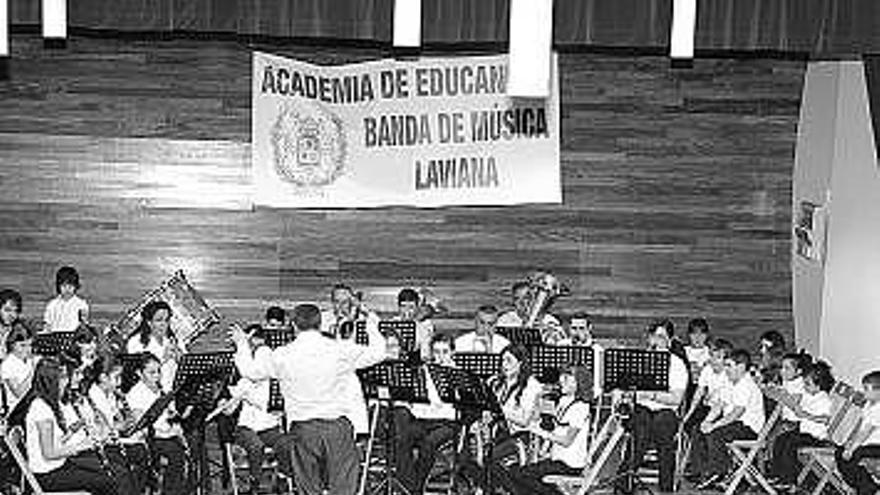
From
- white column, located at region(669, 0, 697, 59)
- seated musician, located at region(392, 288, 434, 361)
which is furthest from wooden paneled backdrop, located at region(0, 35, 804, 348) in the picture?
white column, located at region(669, 0, 697, 59)

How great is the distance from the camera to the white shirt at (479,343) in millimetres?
11844

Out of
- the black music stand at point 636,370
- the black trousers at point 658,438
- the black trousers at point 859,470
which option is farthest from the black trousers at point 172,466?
the black trousers at point 859,470

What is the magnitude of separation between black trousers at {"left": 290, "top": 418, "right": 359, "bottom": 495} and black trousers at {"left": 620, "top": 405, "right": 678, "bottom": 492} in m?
2.33

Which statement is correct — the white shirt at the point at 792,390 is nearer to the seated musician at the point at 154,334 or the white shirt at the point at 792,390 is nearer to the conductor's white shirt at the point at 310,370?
the conductor's white shirt at the point at 310,370

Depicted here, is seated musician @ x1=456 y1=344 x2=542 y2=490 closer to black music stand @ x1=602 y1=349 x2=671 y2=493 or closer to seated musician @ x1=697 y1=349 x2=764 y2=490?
black music stand @ x1=602 y1=349 x2=671 y2=493

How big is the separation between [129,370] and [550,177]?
15.6 ft

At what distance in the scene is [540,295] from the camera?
43.2ft

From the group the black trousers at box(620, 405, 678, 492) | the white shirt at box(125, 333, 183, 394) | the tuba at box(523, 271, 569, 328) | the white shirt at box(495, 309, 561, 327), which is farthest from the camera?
the tuba at box(523, 271, 569, 328)

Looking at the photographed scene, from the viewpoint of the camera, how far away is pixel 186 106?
14.6m

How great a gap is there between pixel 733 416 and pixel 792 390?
46cm

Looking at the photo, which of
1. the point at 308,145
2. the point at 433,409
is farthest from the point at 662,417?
the point at 308,145

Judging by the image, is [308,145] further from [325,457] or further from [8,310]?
[325,457]

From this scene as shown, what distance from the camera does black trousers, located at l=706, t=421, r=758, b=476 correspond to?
1205cm

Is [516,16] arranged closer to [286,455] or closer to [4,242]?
[286,455]
